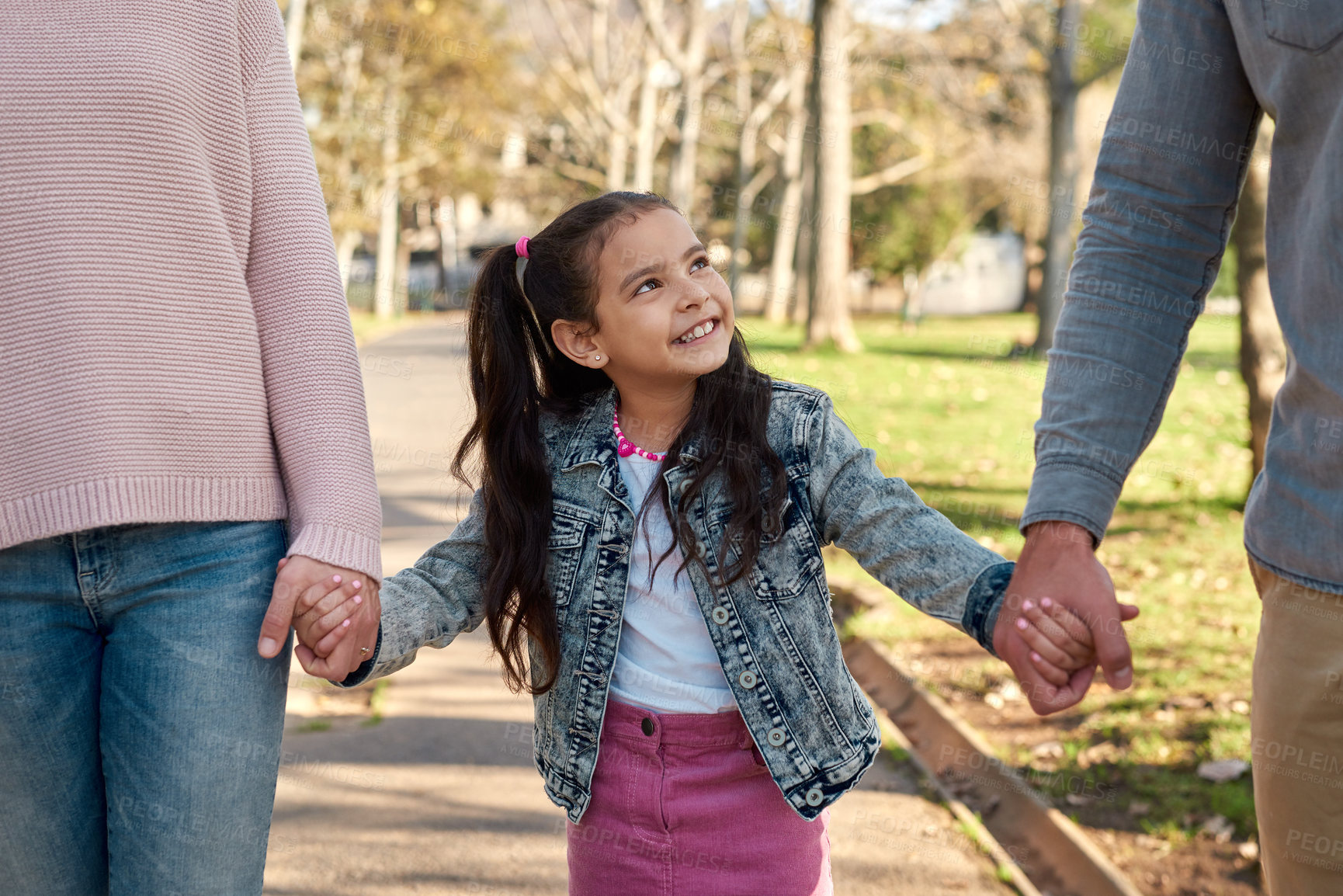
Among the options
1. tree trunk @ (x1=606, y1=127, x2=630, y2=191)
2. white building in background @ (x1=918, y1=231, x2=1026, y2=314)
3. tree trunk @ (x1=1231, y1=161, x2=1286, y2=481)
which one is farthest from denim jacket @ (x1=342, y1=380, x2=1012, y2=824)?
white building in background @ (x1=918, y1=231, x2=1026, y2=314)

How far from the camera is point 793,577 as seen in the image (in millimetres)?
2186

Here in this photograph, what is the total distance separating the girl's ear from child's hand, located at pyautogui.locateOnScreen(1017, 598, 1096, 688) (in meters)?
0.93

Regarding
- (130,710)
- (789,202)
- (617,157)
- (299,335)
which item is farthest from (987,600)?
(789,202)

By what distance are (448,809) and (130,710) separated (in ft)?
8.24

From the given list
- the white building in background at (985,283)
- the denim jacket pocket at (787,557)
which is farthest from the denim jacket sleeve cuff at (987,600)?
the white building in background at (985,283)

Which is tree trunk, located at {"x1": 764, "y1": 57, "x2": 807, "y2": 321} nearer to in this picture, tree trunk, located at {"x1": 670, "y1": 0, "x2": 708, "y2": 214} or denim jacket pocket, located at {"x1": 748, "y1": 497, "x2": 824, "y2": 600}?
tree trunk, located at {"x1": 670, "y1": 0, "x2": 708, "y2": 214}

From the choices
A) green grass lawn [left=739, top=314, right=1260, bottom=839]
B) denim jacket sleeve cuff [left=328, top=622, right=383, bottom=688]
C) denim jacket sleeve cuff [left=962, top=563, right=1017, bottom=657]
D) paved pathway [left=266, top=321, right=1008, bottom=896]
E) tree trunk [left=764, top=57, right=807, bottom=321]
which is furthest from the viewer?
tree trunk [left=764, top=57, right=807, bottom=321]

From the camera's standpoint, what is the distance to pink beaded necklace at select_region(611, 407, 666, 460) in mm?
2336

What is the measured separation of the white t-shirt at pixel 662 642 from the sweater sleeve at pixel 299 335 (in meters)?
0.48

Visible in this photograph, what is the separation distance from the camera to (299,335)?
200cm

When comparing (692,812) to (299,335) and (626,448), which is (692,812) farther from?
(299,335)

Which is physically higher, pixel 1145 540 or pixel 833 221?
pixel 833 221

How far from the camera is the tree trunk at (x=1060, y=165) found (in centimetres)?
2030

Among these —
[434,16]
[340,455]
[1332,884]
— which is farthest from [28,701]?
[434,16]
